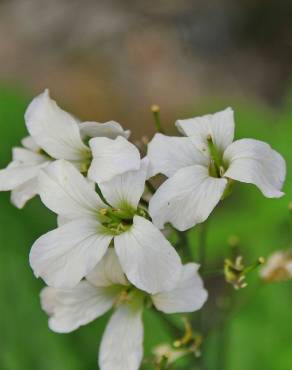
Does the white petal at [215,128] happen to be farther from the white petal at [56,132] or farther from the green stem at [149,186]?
the white petal at [56,132]

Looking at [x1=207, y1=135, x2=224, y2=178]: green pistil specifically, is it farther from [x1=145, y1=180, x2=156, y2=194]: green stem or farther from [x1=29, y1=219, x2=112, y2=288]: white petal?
[x1=29, y1=219, x2=112, y2=288]: white petal

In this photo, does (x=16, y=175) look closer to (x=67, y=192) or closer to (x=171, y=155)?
(x=67, y=192)

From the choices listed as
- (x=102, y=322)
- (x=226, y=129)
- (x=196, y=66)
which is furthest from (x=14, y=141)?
(x=196, y=66)

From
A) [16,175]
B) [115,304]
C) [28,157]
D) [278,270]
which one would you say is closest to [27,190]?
[16,175]

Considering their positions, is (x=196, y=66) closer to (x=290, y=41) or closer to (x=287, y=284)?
(x=290, y=41)

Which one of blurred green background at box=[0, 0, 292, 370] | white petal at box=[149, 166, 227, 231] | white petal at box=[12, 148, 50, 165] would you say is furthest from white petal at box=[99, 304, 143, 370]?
blurred green background at box=[0, 0, 292, 370]

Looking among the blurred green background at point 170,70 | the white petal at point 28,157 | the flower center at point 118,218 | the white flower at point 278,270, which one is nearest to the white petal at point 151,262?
the flower center at point 118,218
